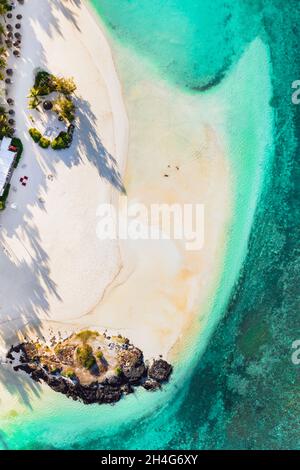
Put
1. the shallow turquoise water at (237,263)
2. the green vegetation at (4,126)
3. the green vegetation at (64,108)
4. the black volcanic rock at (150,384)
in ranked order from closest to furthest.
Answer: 1. the green vegetation at (64,108)
2. the green vegetation at (4,126)
3. the shallow turquoise water at (237,263)
4. the black volcanic rock at (150,384)

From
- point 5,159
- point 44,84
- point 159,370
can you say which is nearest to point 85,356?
point 159,370

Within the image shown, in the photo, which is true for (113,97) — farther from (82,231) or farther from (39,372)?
(39,372)

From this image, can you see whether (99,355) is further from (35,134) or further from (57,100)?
(57,100)

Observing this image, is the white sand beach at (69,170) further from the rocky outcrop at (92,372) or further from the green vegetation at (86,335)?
the rocky outcrop at (92,372)

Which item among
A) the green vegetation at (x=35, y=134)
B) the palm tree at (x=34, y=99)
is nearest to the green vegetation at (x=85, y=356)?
the green vegetation at (x=35, y=134)

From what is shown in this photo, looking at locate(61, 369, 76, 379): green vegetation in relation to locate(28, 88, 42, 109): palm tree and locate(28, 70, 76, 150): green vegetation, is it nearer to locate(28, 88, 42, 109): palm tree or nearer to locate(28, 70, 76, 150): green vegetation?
locate(28, 70, 76, 150): green vegetation
